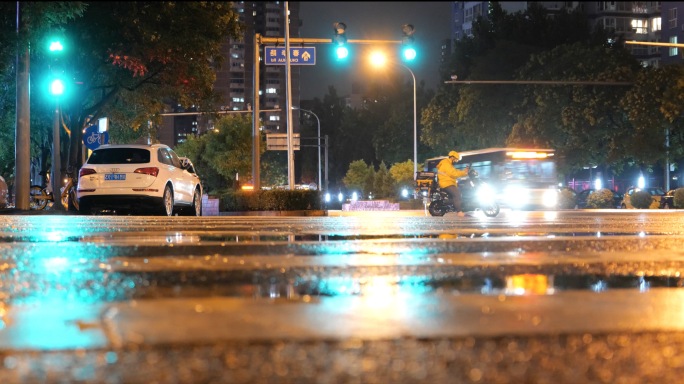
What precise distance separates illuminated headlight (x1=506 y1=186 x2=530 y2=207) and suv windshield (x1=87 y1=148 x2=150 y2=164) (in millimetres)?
27432

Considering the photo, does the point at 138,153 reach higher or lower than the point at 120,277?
higher

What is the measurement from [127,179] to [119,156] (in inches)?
26.9

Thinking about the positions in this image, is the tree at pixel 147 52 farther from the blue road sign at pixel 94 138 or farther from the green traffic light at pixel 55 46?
the green traffic light at pixel 55 46

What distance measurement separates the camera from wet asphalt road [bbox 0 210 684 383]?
3.27 metres

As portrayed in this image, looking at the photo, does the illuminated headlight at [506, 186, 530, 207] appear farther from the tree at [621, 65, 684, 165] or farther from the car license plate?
the car license plate

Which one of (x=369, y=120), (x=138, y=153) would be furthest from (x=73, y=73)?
(x=369, y=120)

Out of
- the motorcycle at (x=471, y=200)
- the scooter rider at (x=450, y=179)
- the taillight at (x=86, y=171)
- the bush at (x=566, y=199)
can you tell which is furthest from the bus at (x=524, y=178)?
the taillight at (x=86, y=171)

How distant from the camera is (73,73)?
29.6m

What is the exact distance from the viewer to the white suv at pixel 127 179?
2112 centimetres

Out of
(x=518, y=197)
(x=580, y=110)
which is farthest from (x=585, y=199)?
(x=518, y=197)

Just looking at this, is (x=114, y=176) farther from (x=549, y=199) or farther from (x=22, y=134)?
(x=549, y=199)

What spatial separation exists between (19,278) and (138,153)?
1571cm

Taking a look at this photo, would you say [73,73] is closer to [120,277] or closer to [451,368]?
[120,277]

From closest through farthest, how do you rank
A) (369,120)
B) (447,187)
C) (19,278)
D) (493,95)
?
(19,278) < (447,187) < (493,95) < (369,120)
